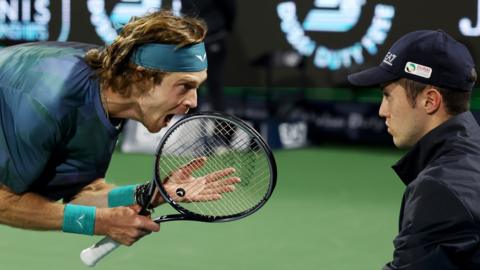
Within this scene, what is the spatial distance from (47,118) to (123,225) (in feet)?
1.51

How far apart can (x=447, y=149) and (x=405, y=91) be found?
27 cm

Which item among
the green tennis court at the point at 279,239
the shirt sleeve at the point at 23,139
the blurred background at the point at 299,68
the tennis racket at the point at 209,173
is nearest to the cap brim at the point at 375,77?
the tennis racket at the point at 209,173

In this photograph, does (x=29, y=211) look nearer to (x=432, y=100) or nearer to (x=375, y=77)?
(x=375, y=77)

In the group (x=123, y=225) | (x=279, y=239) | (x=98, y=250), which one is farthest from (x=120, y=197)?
(x=279, y=239)

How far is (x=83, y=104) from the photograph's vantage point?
3076mm

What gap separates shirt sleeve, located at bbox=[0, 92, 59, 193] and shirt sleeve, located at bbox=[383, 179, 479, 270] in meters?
1.21

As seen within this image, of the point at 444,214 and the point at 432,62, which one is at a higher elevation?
the point at 432,62

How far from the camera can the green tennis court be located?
4773 millimetres

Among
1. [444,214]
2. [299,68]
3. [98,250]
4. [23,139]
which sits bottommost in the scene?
[299,68]

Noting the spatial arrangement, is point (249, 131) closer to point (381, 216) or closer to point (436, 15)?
point (381, 216)

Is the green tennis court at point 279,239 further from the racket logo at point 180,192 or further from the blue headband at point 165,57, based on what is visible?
the blue headband at point 165,57

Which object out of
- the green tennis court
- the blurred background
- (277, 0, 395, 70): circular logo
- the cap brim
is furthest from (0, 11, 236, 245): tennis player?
(277, 0, 395, 70): circular logo

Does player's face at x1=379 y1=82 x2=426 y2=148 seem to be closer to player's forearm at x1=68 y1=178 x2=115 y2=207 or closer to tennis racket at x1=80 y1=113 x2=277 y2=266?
tennis racket at x1=80 y1=113 x2=277 y2=266

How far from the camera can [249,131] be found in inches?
124
